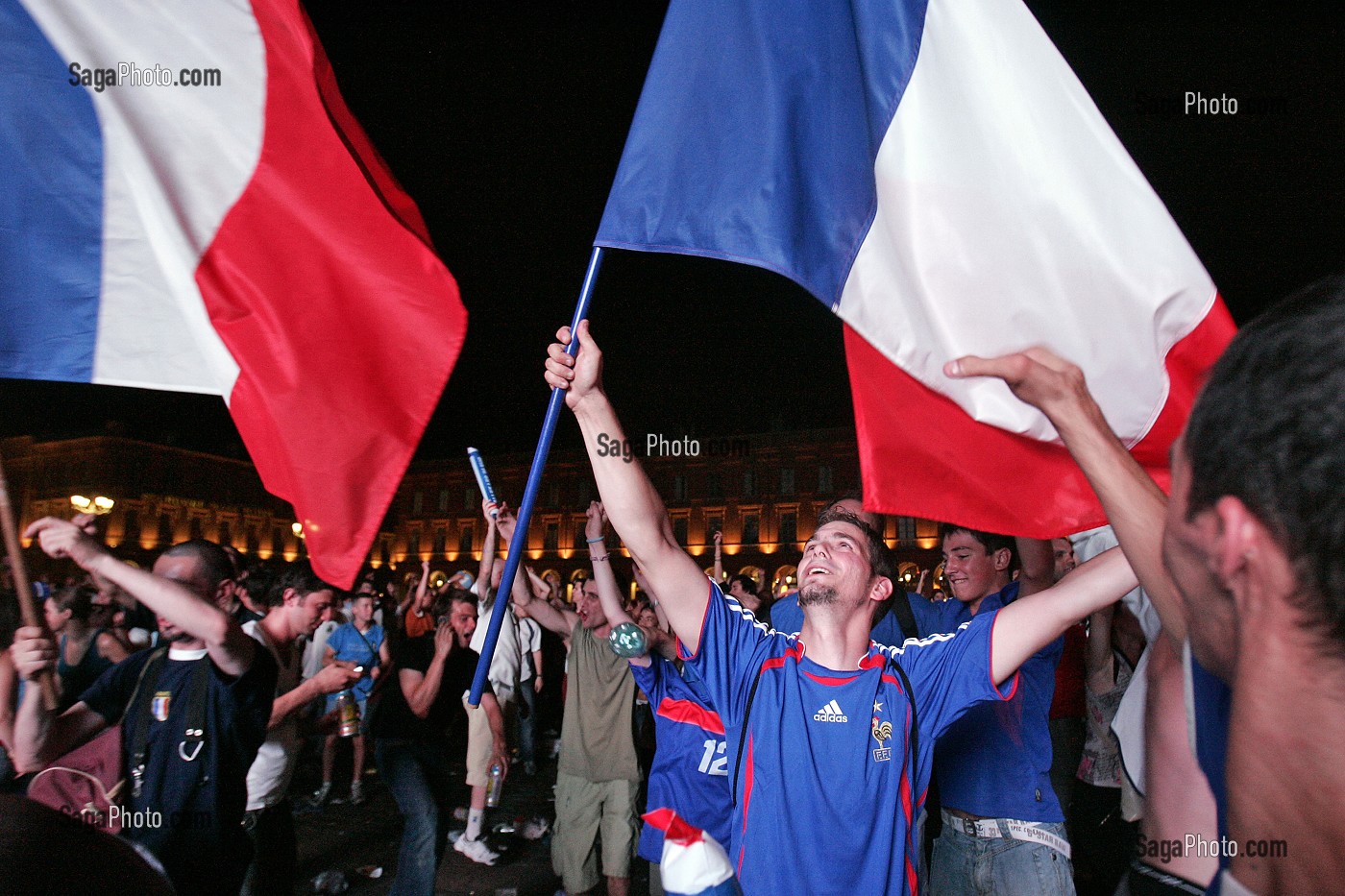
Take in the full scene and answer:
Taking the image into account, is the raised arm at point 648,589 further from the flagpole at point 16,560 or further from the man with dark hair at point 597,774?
the flagpole at point 16,560

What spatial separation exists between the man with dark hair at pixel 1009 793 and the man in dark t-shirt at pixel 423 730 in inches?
131

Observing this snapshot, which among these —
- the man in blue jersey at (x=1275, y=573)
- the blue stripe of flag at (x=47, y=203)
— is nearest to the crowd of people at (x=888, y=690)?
the man in blue jersey at (x=1275, y=573)

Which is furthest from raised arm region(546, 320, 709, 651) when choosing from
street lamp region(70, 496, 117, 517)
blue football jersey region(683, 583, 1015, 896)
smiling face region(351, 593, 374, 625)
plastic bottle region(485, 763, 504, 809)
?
smiling face region(351, 593, 374, 625)

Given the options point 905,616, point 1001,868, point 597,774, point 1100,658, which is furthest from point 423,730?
point 1100,658

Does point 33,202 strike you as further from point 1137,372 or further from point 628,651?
point 1137,372

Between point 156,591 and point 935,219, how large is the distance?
10.2 ft

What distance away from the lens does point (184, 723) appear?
3760mm

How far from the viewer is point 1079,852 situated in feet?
22.0

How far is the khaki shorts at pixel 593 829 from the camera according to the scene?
249 inches

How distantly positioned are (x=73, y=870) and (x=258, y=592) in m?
7.55

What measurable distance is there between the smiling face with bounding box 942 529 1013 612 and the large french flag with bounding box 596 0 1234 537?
1623 millimetres

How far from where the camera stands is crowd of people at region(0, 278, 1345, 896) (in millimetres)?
894

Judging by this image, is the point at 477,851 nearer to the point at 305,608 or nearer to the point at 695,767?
the point at 695,767

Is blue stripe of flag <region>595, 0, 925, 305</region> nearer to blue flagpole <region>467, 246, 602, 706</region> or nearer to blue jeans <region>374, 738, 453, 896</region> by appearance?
blue flagpole <region>467, 246, 602, 706</region>
